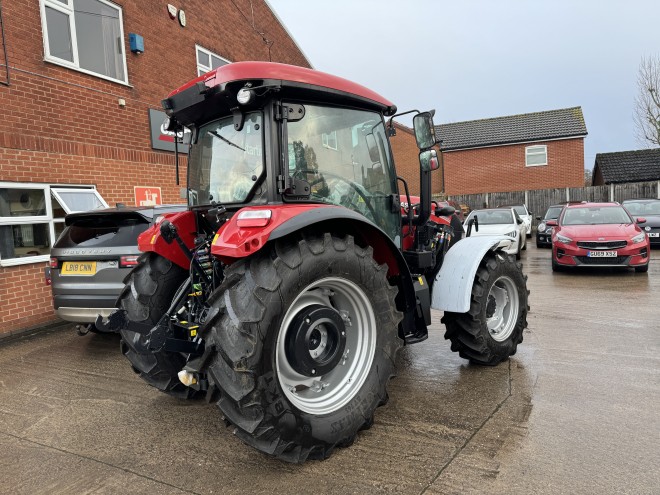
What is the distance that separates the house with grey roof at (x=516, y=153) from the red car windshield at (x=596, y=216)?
1368cm

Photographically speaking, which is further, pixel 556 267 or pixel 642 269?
pixel 556 267

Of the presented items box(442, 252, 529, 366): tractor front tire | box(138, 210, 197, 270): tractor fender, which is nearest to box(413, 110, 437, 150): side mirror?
box(442, 252, 529, 366): tractor front tire

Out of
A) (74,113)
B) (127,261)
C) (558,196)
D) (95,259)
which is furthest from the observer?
(558,196)

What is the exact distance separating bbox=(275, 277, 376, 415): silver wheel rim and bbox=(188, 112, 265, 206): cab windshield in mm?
783

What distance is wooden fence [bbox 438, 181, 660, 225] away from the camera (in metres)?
19.5

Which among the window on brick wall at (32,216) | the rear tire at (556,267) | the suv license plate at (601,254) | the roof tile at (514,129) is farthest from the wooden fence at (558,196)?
the window on brick wall at (32,216)

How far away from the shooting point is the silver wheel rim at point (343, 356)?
2.55 meters

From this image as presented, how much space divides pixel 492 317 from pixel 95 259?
4243mm

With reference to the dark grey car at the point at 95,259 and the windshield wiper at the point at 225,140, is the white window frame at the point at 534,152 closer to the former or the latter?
the dark grey car at the point at 95,259

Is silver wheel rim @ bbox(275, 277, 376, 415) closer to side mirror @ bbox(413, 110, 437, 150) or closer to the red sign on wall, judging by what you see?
side mirror @ bbox(413, 110, 437, 150)

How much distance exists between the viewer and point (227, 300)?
2268 mm

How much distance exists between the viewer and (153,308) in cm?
317

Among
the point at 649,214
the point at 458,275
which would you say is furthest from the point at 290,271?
the point at 649,214

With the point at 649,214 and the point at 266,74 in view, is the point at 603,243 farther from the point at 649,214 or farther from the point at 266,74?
the point at 266,74
